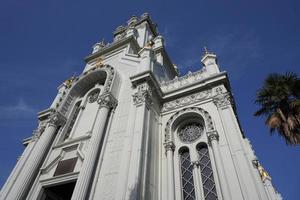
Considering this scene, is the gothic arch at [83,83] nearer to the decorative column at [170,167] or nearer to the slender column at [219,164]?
the decorative column at [170,167]

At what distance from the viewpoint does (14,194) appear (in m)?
11.9

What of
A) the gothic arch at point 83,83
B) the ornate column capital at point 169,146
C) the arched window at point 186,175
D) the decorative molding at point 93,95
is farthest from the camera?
the gothic arch at point 83,83

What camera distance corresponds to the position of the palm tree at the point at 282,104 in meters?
10.4

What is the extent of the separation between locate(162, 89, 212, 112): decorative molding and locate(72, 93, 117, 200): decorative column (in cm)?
334

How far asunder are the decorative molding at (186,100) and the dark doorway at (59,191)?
704cm

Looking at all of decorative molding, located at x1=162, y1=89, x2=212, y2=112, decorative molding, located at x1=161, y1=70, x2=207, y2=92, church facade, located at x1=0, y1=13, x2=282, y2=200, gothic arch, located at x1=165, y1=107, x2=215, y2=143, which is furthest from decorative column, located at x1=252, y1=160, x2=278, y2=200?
decorative molding, located at x1=161, y1=70, x2=207, y2=92

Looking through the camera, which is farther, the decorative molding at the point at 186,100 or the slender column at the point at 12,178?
the decorative molding at the point at 186,100

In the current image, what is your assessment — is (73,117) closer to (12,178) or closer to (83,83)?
(83,83)

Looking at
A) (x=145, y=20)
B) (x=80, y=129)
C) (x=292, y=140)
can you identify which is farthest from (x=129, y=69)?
(x=145, y=20)

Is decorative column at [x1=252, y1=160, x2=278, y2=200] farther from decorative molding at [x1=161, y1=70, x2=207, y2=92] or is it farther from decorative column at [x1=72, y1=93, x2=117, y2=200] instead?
decorative molding at [x1=161, y1=70, x2=207, y2=92]

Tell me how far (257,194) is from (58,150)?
11.0 meters

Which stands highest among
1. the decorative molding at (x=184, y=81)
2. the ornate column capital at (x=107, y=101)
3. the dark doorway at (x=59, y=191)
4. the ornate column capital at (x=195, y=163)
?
the decorative molding at (x=184, y=81)

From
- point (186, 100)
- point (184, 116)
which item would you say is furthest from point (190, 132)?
point (186, 100)

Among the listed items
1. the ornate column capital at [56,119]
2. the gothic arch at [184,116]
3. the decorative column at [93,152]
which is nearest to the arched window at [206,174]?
the gothic arch at [184,116]
